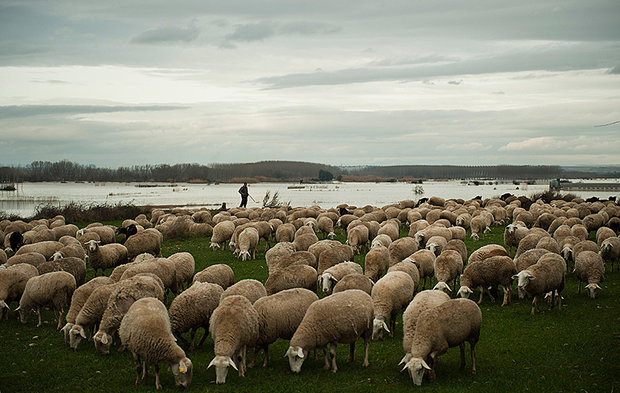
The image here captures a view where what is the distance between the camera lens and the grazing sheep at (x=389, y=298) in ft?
34.0

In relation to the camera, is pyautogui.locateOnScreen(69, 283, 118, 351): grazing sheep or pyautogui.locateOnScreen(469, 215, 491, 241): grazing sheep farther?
pyautogui.locateOnScreen(469, 215, 491, 241): grazing sheep

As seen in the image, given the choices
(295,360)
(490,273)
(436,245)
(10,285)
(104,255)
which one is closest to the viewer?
(295,360)

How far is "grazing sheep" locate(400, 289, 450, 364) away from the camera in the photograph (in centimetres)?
850

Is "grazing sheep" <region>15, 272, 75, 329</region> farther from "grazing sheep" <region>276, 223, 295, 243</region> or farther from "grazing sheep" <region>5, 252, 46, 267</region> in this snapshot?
"grazing sheep" <region>276, 223, 295, 243</region>

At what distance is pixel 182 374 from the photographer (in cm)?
818

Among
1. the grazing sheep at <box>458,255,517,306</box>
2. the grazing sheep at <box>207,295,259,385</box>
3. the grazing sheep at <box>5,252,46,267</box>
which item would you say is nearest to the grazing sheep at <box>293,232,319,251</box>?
the grazing sheep at <box>458,255,517,306</box>

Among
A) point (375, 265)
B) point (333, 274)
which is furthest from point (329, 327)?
point (375, 265)

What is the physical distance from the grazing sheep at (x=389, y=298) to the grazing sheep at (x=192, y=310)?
3.36 meters

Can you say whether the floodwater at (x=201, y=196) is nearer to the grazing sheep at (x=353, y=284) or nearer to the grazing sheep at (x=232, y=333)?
the grazing sheep at (x=353, y=284)

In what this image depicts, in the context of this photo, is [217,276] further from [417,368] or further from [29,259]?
[29,259]

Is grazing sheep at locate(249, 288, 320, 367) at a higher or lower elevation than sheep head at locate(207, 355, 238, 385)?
higher

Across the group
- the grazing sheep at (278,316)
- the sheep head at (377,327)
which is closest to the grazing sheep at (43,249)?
the grazing sheep at (278,316)

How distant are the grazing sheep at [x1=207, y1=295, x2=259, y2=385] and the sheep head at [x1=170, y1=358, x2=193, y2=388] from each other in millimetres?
408

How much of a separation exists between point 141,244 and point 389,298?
460 inches
